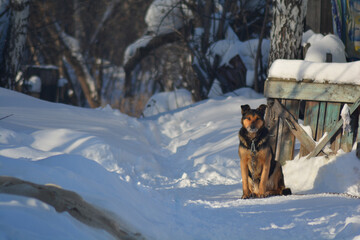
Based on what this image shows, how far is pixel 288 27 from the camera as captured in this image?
7.38 meters

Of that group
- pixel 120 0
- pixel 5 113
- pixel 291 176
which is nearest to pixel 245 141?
pixel 291 176

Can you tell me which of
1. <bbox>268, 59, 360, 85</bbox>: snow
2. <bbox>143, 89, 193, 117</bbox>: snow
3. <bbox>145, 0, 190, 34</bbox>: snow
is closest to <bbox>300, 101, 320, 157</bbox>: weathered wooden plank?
<bbox>268, 59, 360, 85</bbox>: snow

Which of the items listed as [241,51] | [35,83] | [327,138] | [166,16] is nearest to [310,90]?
[327,138]

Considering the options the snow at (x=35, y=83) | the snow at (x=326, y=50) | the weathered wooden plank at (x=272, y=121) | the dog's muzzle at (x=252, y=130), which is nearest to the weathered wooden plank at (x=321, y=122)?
the weathered wooden plank at (x=272, y=121)

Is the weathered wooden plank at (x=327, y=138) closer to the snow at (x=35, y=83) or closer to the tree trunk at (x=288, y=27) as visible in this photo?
the tree trunk at (x=288, y=27)

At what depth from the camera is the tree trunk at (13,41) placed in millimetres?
10523

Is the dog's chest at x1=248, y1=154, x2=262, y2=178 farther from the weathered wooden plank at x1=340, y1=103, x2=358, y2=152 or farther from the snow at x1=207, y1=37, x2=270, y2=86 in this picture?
the snow at x1=207, y1=37, x2=270, y2=86

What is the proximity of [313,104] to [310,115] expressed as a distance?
16 centimetres

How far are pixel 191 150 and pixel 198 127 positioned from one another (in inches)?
77.8

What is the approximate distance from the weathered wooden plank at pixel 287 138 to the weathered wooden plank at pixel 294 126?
0.14ft

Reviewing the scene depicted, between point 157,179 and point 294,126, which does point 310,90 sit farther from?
point 157,179

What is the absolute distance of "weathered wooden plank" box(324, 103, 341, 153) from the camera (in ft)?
17.7

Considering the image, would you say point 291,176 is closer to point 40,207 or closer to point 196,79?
point 40,207

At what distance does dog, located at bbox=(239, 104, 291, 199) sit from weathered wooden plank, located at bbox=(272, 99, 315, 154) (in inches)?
28.9
